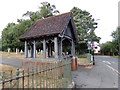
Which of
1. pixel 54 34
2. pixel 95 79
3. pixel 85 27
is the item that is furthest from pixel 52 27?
pixel 85 27

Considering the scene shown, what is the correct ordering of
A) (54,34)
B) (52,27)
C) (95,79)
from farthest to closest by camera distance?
(52,27)
(54,34)
(95,79)

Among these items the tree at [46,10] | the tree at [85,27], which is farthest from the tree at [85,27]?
the tree at [46,10]

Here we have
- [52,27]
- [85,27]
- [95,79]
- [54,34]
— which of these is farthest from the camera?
[85,27]

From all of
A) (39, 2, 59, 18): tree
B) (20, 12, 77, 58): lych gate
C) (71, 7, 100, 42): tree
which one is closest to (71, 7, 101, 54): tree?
(71, 7, 100, 42): tree

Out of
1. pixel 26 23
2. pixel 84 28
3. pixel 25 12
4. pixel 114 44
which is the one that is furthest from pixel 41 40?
pixel 114 44

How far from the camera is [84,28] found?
24.9 metres

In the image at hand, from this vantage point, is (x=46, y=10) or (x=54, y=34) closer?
(x=54, y=34)

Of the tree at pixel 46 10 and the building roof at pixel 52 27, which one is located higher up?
the tree at pixel 46 10

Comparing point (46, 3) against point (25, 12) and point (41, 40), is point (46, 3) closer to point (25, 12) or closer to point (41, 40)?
point (25, 12)

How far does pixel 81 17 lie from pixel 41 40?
61.5 feet

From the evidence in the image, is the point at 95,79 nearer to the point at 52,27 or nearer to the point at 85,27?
the point at 52,27

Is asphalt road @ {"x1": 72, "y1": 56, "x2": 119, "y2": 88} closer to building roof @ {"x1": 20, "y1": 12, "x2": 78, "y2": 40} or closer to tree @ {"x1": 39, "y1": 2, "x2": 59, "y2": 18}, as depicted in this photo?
building roof @ {"x1": 20, "y1": 12, "x2": 78, "y2": 40}

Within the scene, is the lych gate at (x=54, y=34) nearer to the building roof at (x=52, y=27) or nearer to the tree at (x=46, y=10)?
the building roof at (x=52, y=27)

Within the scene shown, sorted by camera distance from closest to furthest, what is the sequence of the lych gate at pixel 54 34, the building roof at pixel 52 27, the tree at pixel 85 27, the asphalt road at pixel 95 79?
1. the asphalt road at pixel 95 79
2. the lych gate at pixel 54 34
3. the building roof at pixel 52 27
4. the tree at pixel 85 27
